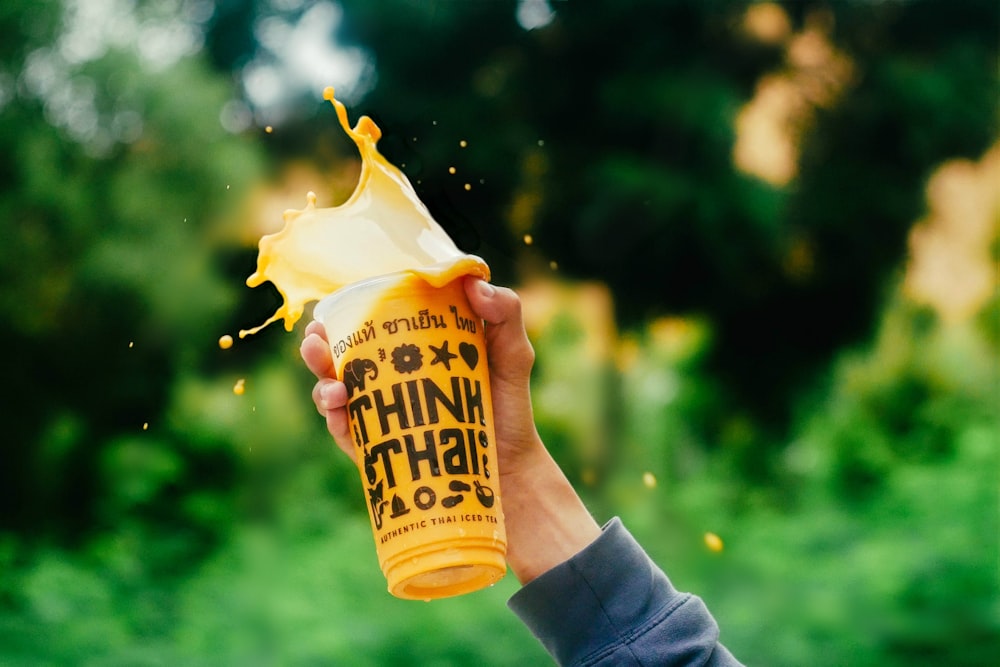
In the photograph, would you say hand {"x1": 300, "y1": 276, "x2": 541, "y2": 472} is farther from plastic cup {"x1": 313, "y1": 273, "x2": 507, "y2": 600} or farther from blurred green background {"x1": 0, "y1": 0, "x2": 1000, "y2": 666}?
blurred green background {"x1": 0, "y1": 0, "x2": 1000, "y2": 666}

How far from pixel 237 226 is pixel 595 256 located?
5.59ft

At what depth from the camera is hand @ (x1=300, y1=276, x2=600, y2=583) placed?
1.17 meters

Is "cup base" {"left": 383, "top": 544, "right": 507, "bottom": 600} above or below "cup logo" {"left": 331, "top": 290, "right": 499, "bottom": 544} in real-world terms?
below

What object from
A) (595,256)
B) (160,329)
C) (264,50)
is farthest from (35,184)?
(595,256)

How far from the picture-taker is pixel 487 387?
1182mm

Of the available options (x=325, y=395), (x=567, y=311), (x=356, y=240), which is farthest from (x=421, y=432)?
(x=567, y=311)

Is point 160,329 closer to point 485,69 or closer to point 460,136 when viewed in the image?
A: point 460,136

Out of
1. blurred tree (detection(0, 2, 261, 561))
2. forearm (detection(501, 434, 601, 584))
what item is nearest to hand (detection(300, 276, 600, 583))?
forearm (detection(501, 434, 601, 584))

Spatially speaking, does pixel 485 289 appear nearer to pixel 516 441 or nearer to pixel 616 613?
pixel 516 441

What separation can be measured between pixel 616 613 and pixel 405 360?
1.12ft

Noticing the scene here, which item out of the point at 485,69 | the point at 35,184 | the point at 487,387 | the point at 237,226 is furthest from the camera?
the point at 485,69

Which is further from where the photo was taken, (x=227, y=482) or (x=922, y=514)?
(x=227, y=482)

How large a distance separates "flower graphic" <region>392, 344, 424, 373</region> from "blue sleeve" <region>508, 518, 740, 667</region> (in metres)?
0.27

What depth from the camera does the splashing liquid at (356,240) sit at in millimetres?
1187
